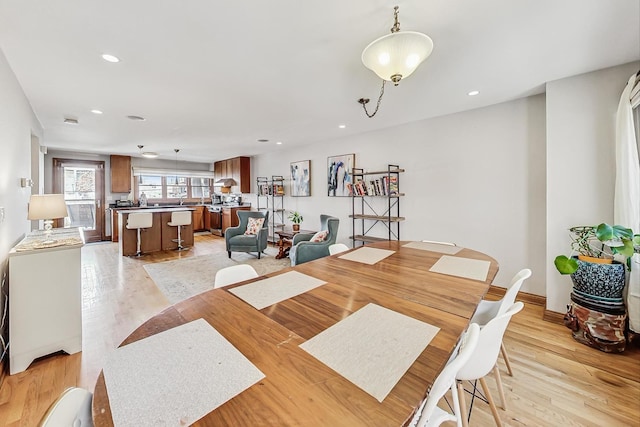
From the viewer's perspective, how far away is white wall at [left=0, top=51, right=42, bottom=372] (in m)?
2.01

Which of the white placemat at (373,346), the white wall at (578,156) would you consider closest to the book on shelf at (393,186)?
the white wall at (578,156)

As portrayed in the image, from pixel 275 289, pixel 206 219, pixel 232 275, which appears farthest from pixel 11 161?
pixel 206 219

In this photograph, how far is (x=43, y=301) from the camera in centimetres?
201

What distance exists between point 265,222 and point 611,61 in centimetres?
516

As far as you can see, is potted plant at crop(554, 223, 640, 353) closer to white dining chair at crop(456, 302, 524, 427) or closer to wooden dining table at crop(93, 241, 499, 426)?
wooden dining table at crop(93, 241, 499, 426)

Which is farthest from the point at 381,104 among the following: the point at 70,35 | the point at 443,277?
the point at 70,35

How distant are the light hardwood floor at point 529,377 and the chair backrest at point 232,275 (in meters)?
0.64

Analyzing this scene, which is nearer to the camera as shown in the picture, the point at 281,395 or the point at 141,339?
the point at 281,395

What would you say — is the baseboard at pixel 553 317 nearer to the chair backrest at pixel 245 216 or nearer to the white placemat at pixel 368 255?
the white placemat at pixel 368 255

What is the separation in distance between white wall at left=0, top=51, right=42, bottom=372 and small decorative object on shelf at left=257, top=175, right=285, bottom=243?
422 cm

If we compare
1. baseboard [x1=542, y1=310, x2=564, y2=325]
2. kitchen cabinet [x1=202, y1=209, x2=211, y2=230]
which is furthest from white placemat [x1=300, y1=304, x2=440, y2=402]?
kitchen cabinet [x1=202, y1=209, x2=211, y2=230]

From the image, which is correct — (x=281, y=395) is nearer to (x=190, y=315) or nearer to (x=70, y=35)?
(x=190, y=315)

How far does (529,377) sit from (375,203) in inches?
123

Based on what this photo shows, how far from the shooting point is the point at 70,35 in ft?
6.02
